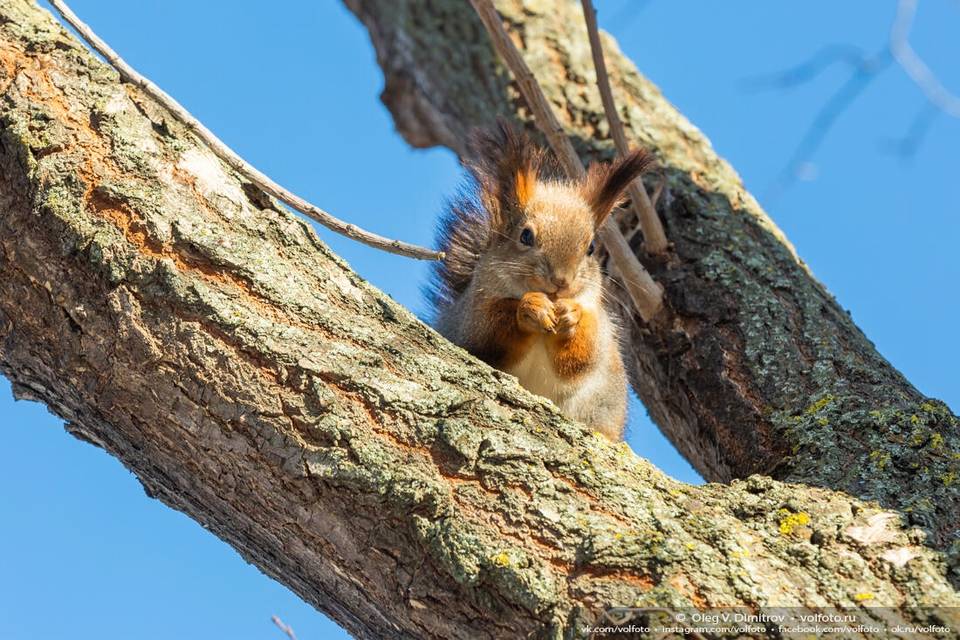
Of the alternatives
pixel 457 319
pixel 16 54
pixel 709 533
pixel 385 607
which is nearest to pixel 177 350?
pixel 385 607

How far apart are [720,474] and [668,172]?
5.22 ft

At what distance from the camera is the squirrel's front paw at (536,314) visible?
144 inches

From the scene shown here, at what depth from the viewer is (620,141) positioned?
432 cm

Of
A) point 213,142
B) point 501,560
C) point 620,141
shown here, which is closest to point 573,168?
point 620,141

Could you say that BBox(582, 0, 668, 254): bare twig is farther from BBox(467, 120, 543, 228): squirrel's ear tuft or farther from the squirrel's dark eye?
the squirrel's dark eye

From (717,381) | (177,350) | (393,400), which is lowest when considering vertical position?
(177,350)

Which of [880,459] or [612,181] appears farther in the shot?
[612,181]

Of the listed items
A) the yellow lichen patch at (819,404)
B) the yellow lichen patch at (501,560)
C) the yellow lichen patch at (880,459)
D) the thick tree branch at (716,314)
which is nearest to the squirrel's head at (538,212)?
the thick tree branch at (716,314)

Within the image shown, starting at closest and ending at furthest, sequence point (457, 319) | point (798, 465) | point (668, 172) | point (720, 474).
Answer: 1. point (798, 465)
2. point (720, 474)
3. point (457, 319)
4. point (668, 172)

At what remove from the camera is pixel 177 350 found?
2492 millimetres

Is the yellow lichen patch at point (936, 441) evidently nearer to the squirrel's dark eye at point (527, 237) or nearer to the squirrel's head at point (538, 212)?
the squirrel's head at point (538, 212)

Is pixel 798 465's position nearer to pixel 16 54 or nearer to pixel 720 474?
pixel 720 474

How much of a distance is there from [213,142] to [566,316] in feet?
4.71

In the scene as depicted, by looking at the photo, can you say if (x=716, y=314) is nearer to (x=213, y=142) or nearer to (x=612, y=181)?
(x=612, y=181)
